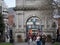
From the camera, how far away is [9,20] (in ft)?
195

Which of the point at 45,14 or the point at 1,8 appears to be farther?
the point at 1,8

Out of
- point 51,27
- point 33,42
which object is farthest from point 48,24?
point 33,42

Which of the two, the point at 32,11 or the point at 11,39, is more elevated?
the point at 32,11

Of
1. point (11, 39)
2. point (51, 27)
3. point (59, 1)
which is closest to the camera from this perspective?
point (59, 1)

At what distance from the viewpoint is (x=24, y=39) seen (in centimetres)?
5741

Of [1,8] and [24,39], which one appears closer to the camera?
[24,39]

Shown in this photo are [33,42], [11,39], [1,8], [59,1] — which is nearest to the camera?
[33,42]

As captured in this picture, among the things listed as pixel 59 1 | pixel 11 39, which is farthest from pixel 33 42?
pixel 11 39

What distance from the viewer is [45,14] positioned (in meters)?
52.4

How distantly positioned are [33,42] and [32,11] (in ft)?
67.7

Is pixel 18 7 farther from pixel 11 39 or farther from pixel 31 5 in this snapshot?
pixel 11 39

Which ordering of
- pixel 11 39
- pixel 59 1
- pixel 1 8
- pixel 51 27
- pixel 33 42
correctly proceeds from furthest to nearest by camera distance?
pixel 1 8 → pixel 51 27 → pixel 11 39 → pixel 59 1 → pixel 33 42

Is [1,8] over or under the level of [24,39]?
over

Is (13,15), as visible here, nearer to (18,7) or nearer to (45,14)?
(18,7)
